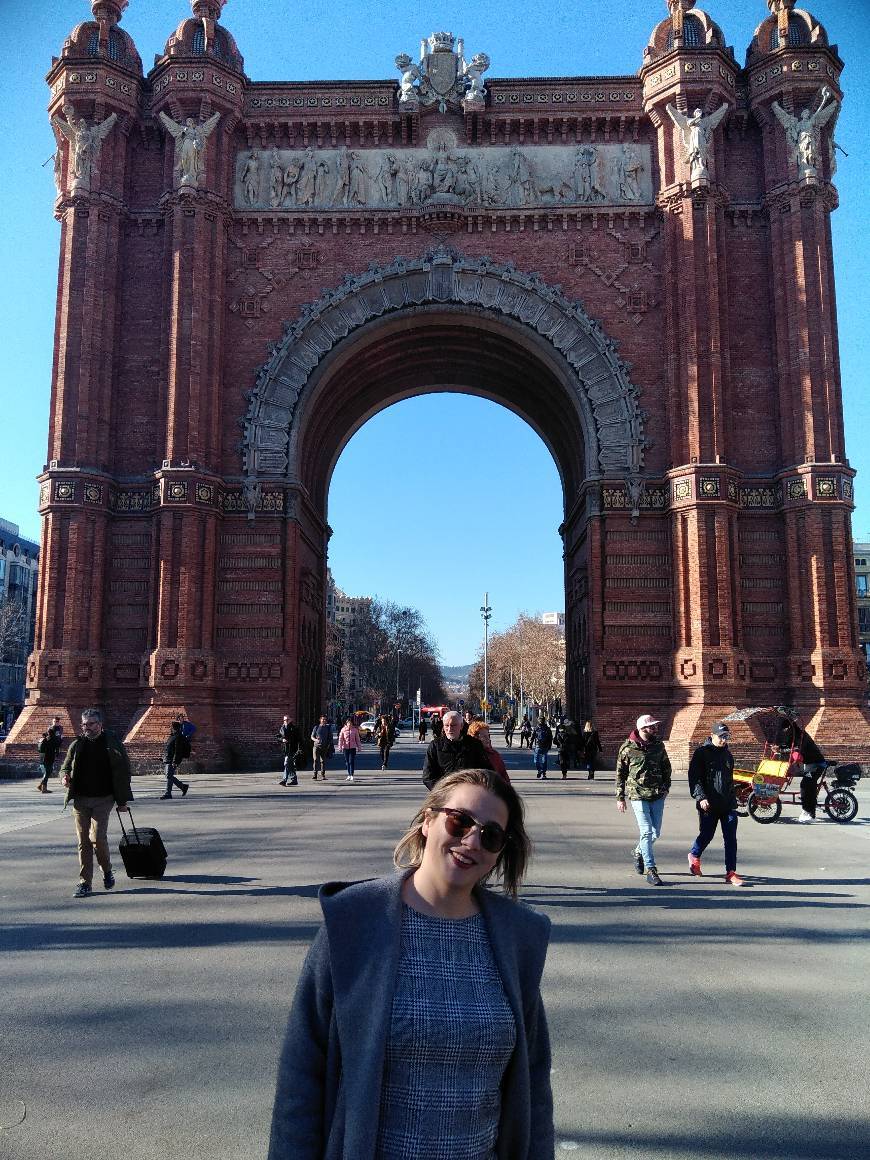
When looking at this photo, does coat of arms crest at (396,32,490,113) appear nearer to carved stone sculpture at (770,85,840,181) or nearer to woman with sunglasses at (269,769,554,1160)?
carved stone sculpture at (770,85,840,181)

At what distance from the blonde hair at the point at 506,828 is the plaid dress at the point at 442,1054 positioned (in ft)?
0.95

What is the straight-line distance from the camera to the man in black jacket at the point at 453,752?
8734 mm

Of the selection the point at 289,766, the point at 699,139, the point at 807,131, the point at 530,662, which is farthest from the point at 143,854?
the point at 530,662

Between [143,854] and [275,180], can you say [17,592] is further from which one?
[143,854]

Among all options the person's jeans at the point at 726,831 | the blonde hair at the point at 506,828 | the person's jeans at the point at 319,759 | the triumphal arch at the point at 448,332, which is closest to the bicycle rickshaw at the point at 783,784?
the person's jeans at the point at 726,831

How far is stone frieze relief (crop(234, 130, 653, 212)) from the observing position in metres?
29.6

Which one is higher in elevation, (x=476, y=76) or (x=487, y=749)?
(x=476, y=76)

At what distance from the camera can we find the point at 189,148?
2838 cm

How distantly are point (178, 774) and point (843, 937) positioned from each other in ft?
68.5

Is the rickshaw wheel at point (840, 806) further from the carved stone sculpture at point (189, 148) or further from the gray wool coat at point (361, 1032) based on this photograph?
the carved stone sculpture at point (189, 148)

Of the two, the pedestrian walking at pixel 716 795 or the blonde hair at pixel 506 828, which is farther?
the pedestrian walking at pixel 716 795

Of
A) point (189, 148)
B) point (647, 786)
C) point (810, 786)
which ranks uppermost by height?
point (189, 148)

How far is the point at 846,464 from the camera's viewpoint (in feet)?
88.5

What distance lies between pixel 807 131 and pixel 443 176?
1090 cm
